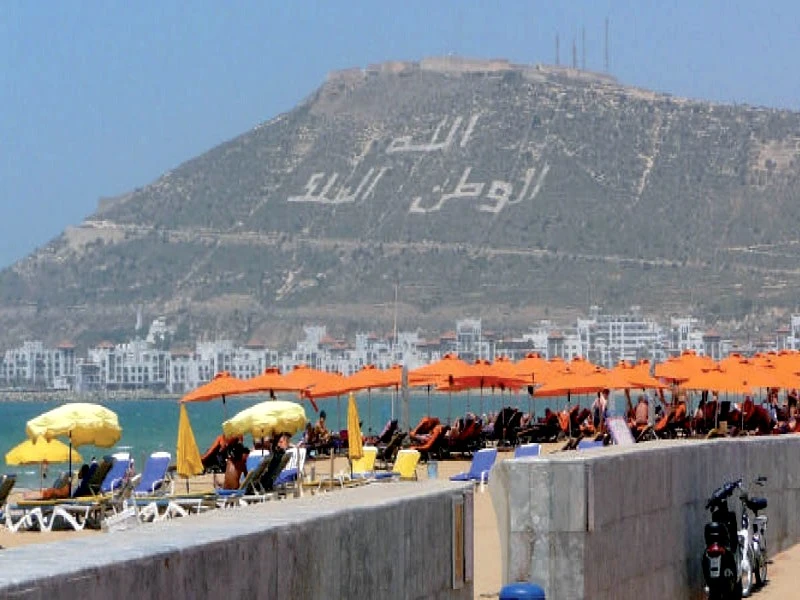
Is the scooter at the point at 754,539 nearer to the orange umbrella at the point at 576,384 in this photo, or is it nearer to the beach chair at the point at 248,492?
the beach chair at the point at 248,492

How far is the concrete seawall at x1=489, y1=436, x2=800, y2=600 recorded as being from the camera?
731 cm

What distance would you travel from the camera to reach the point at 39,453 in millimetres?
22453

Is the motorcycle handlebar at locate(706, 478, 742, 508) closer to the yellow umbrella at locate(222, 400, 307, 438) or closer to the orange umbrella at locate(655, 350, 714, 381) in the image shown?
the yellow umbrella at locate(222, 400, 307, 438)

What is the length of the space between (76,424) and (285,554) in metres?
15.3

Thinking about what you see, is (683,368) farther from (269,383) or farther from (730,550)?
(730,550)

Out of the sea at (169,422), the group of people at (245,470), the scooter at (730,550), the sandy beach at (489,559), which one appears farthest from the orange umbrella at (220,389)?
the scooter at (730,550)

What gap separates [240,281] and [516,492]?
180 metres

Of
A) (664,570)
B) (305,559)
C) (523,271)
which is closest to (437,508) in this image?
(305,559)

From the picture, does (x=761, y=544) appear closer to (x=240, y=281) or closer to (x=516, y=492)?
(x=516, y=492)

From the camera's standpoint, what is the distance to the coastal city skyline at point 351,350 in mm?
156250

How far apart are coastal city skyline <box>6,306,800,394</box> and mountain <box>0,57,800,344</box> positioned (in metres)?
3.49

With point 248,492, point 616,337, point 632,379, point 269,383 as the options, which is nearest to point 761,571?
point 248,492

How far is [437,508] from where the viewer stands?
604 centimetres

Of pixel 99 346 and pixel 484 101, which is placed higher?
pixel 484 101
